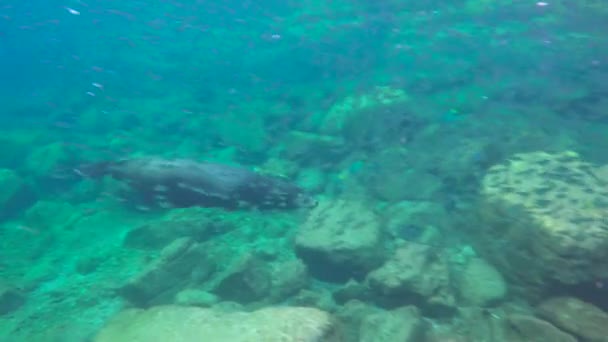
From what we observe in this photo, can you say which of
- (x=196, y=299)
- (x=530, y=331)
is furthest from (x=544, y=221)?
(x=196, y=299)

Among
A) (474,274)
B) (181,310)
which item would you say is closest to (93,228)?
(181,310)

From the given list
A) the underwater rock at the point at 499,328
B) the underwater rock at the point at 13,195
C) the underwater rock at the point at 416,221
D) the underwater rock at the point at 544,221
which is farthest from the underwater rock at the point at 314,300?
the underwater rock at the point at 13,195

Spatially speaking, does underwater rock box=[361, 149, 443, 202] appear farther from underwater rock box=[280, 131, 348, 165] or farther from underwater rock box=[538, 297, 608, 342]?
underwater rock box=[538, 297, 608, 342]

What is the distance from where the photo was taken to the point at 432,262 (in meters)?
6.67

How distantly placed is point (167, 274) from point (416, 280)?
13.5 feet

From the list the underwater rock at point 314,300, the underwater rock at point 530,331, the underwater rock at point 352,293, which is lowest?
the underwater rock at point 314,300

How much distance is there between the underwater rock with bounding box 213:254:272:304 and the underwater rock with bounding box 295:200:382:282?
2.94 feet

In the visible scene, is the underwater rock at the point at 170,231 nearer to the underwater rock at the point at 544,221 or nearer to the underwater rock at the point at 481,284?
the underwater rock at the point at 481,284

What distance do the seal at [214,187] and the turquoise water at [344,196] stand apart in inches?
1.9

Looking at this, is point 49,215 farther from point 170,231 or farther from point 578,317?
point 578,317

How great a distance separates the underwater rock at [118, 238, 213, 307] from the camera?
7.21m

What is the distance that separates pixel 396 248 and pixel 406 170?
128 inches

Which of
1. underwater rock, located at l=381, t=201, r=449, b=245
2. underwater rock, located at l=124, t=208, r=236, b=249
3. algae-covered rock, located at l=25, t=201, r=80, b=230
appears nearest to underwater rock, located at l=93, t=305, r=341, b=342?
underwater rock, located at l=124, t=208, r=236, b=249

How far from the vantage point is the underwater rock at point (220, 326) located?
16.0 feet
